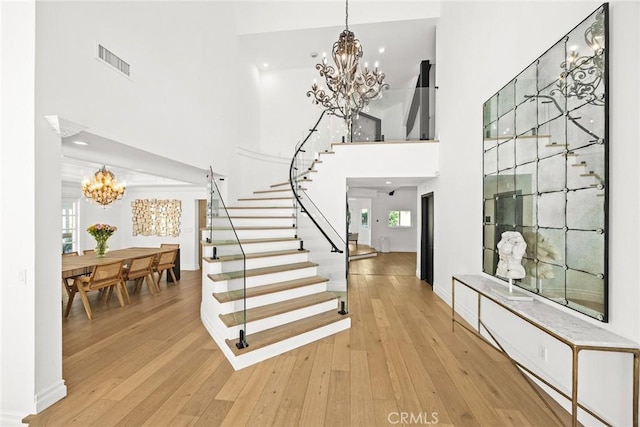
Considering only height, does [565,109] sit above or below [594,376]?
above

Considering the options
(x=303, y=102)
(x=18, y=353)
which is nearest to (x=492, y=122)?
(x=18, y=353)

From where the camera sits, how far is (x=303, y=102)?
795cm

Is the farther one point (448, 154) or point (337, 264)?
point (448, 154)

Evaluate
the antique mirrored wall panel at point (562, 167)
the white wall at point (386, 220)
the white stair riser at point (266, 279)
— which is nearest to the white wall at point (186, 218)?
the white stair riser at point (266, 279)

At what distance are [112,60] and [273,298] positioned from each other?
11.1 feet

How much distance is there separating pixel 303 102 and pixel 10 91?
21.7ft

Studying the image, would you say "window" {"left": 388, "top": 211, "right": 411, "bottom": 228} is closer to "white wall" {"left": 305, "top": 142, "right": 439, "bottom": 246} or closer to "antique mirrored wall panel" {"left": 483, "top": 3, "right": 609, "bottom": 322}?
"white wall" {"left": 305, "top": 142, "right": 439, "bottom": 246}

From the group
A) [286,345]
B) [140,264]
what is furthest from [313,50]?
[286,345]

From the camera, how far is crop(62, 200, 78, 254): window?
310 inches

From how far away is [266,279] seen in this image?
3.72m

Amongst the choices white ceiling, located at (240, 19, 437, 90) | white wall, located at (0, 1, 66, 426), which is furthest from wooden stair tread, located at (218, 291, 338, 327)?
white ceiling, located at (240, 19, 437, 90)

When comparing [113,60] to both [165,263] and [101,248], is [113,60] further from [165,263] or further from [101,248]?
[165,263]

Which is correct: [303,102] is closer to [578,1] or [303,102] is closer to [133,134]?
[133,134]

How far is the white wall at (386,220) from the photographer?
12.2 m
